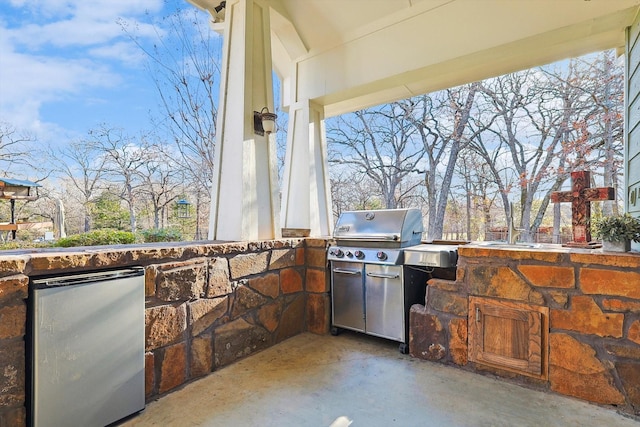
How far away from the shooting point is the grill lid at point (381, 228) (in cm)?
283

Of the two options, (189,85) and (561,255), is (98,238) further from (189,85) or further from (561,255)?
(561,255)

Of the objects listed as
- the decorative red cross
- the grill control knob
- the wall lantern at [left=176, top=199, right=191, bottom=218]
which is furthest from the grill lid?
the wall lantern at [left=176, top=199, right=191, bottom=218]

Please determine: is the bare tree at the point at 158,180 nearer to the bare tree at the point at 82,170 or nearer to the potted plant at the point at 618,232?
the bare tree at the point at 82,170

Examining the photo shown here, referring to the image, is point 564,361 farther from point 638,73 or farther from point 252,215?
point 252,215

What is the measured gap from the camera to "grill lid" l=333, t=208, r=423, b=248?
2.83 meters

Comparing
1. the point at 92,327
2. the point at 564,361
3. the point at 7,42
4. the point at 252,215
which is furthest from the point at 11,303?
the point at 564,361

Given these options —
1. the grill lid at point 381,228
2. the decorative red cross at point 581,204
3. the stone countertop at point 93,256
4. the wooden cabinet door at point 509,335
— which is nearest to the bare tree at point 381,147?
the grill lid at point 381,228

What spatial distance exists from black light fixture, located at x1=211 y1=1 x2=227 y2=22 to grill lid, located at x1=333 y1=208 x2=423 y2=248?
237 cm

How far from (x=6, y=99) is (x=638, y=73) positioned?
482 centimetres

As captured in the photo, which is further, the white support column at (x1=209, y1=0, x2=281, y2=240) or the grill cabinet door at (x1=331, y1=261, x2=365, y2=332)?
the grill cabinet door at (x1=331, y1=261, x2=365, y2=332)

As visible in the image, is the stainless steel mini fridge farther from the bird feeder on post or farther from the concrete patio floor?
the bird feeder on post

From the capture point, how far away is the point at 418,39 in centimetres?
292

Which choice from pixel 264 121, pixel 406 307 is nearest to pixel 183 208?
pixel 264 121

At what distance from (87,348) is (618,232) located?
3.15 metres
